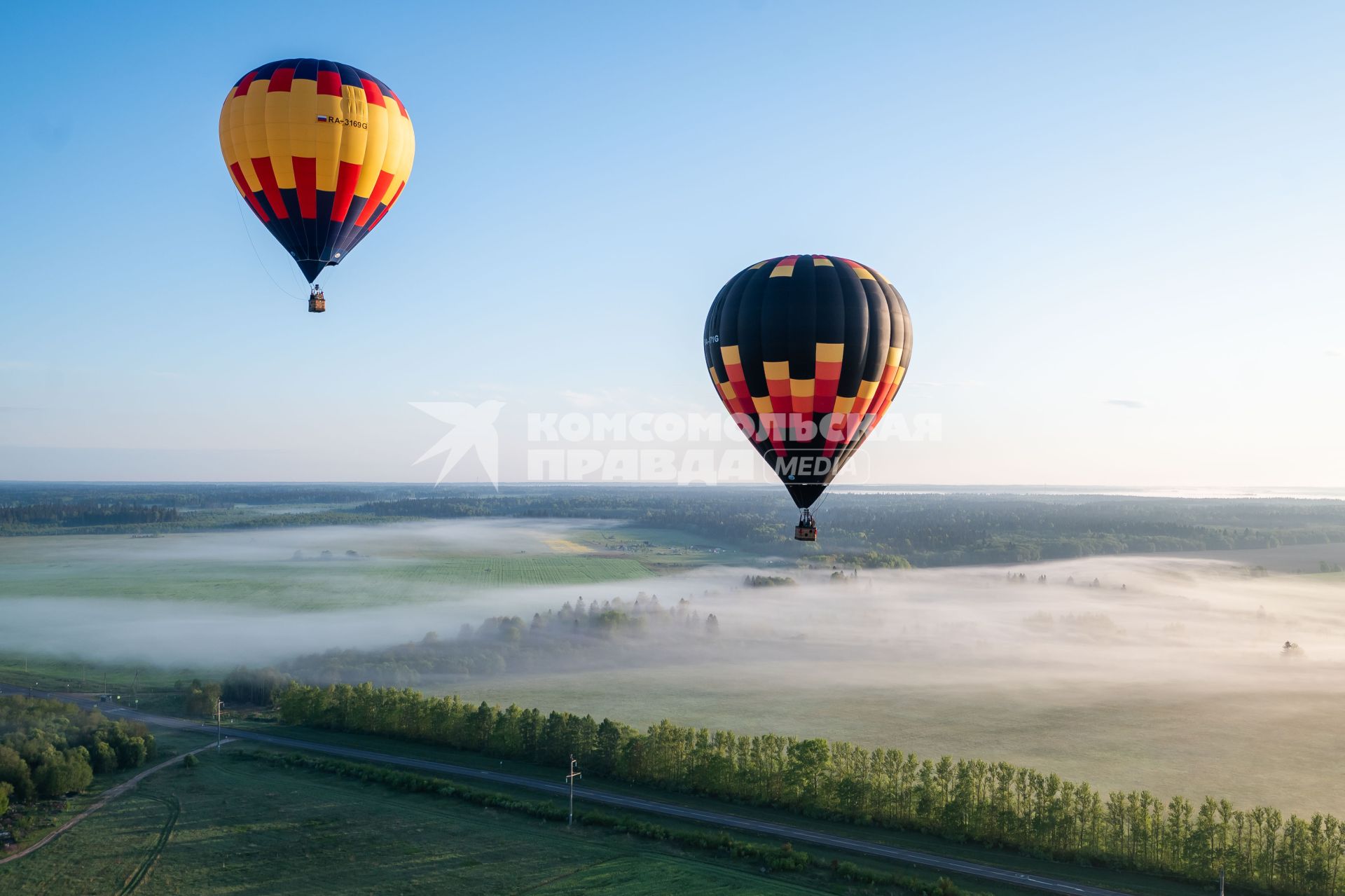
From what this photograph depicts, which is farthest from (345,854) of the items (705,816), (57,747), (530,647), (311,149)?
(530,647)

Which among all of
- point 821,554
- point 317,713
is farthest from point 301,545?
point 317,713

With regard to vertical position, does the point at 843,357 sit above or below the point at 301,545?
above

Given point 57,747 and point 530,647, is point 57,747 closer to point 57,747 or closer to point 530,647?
point 57,747

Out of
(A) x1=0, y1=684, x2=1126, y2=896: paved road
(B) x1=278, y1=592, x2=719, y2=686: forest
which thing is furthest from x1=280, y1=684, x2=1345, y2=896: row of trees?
(B) x1=278, y1=592, x2=719, y2=686: forest

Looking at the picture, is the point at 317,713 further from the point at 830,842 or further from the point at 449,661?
the point at 830,842

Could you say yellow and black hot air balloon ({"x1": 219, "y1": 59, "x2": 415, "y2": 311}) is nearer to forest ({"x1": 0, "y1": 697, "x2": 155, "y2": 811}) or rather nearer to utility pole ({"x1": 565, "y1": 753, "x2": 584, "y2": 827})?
utility pole ({"x1": 565, "y1": 753, "x2": 584, "y2": 827})

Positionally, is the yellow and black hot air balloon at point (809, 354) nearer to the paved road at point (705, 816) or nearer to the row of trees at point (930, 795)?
the paved road at point (705, 816)

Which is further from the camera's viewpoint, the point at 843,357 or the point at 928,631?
the point at 928,631
